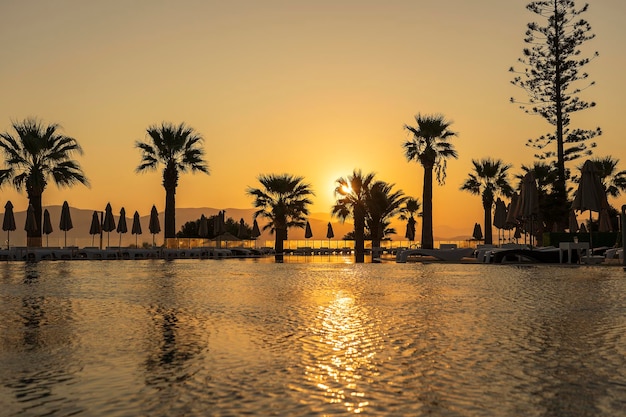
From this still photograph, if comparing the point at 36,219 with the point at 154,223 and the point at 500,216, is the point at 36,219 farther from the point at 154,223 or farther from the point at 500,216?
the point at 500,216

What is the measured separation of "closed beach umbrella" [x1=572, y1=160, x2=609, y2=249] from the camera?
2441cm

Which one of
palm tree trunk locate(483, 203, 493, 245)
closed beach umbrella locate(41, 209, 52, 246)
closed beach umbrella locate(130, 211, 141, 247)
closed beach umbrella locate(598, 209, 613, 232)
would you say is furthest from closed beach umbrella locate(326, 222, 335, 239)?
closed beach umbrella locate(598, 209, 613, 232)

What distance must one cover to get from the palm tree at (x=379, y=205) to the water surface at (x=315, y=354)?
30811mm

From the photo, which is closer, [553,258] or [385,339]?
[385,339]

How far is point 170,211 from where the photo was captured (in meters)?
37.8

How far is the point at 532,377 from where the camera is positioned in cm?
543

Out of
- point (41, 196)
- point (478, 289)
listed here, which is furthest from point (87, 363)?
point (41, 196)

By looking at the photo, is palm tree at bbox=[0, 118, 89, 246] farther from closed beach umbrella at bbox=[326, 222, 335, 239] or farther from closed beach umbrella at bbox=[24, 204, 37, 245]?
closed beach umbrella at bbox=[326, 222, 335, 239]

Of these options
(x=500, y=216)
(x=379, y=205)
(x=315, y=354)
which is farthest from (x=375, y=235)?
(x=315, y=354)

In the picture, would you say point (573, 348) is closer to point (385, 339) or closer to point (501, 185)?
point (385, 339)

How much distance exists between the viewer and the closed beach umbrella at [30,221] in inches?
1321

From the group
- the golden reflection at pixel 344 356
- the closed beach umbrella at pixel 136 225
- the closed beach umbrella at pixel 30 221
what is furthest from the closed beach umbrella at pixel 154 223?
the golden reflection at pixel 344 356

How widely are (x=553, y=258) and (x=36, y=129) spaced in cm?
2378

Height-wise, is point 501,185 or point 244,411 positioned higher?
point 501,185
